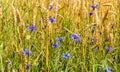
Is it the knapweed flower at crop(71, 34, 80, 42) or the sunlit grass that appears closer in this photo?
the sunlit grass

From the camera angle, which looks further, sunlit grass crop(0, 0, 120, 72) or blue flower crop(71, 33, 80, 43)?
blue flower crop(71, 33, 80, 43)

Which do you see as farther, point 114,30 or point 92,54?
point 114,30

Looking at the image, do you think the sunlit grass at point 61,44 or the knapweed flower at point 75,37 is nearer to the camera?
the sunlit grass at point 61,44

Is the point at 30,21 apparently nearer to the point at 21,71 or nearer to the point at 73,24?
the point at 73,24

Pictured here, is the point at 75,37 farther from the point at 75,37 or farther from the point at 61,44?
the point at 61,44

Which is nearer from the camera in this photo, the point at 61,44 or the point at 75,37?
the point at 75,37

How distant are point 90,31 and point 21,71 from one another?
2.51ft

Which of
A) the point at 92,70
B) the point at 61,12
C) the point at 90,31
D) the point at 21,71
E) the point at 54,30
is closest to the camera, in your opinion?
the point at 21,71

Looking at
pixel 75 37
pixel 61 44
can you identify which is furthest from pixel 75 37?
pixel 61 44

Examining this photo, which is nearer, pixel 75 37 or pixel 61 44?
pixel 75 37

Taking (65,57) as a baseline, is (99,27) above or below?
above

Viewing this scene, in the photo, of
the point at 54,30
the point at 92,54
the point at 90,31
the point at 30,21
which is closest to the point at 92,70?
the point at 92,54

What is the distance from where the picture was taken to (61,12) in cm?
262

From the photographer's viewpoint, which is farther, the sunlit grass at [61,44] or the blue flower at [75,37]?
the blue flower at [75,37]
